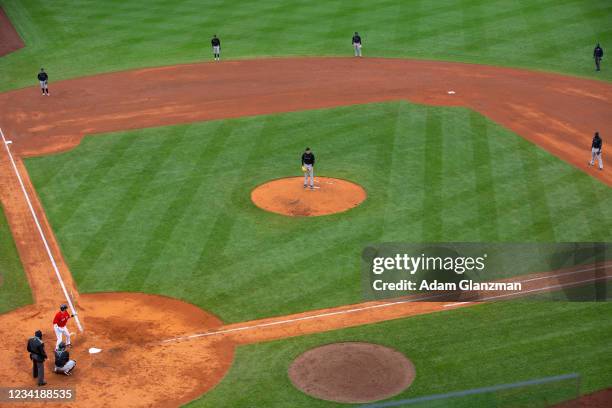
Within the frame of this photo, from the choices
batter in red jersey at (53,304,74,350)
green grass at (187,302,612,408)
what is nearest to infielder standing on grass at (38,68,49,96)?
batter in red jersey at (53,304,74,350)

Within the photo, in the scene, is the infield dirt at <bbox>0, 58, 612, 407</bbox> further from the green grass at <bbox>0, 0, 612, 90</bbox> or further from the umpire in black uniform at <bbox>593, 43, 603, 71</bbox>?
the green grass at <bbox>0, 0, 612, 90</bbox>

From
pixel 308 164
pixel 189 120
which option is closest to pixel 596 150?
pixel 308 164

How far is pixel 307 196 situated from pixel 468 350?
1226cm

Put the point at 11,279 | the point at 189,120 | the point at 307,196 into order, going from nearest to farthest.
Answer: the point at 11,279 < the point at 307,196 < the point at 189,120

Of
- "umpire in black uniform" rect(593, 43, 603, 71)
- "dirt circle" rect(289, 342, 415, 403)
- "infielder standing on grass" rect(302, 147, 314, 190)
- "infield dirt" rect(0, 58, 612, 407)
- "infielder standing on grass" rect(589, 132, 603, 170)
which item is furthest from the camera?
"umpire in black uniform" rect(593, 43, 603, 71)

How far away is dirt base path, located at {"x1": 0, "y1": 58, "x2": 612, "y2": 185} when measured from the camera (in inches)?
1639

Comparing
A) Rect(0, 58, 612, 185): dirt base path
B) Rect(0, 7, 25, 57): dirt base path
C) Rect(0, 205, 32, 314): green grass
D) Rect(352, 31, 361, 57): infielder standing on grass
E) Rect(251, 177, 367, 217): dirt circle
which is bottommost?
Rect(0, 205, 32, 314): green grass

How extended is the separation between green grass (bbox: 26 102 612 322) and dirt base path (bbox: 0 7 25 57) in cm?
1978

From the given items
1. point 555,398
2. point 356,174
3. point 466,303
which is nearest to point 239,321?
point 466,303

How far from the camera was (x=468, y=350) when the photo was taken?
23297mm

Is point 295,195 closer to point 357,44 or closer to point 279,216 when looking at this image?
point 279,216

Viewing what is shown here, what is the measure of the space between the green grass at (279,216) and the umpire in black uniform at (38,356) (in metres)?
5.49

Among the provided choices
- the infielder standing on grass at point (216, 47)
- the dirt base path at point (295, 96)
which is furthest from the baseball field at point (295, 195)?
the infielder standing on grass at point (216, 47)

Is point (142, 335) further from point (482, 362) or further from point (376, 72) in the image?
point (376, 72)
